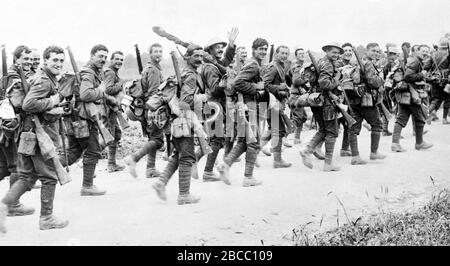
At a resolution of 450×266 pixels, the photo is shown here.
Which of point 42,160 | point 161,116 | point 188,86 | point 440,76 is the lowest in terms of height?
point 42,160

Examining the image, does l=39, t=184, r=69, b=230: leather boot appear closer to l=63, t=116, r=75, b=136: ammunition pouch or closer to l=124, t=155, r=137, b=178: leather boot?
l=63, t=116, r=75, b=136: ammunition pouch

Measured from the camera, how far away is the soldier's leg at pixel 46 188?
534cm

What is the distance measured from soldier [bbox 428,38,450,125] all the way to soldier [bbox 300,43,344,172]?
5.36 metres

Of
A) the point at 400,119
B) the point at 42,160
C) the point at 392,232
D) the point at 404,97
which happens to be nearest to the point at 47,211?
the point at 42,160

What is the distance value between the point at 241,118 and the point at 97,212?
2.45 m

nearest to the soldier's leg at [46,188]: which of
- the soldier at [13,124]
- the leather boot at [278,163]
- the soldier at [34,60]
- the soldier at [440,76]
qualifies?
the soldier at [13,124]

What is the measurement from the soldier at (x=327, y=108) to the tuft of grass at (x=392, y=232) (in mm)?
2743

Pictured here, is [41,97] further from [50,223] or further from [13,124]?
[50,223]

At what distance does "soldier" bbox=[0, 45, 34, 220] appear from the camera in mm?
5300

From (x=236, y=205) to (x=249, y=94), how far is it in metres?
1.90

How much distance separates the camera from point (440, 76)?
12.4 meters

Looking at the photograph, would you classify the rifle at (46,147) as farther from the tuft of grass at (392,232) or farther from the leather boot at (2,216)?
the tuft of grass at (392,232)
